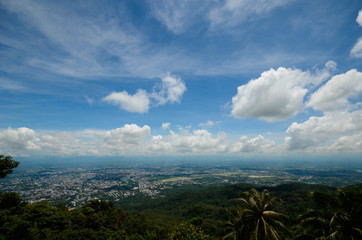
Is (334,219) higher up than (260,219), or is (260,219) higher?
(334,219)

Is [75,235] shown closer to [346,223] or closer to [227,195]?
[346,223]

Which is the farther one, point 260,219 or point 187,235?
point 187,235

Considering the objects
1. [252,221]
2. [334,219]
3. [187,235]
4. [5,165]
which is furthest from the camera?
[5,165]

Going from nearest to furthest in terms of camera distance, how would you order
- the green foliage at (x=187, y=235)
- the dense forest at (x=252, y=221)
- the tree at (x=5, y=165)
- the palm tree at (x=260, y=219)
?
the dense forest at (x=252, y=221) < the palm tree at (x=260, y=219) < the green foliage at (x=187, y=235) < the tree at (x=5, y=165)

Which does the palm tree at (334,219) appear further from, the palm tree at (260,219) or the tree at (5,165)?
the tree at (5,165)

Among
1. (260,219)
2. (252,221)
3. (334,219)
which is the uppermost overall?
(334,219)

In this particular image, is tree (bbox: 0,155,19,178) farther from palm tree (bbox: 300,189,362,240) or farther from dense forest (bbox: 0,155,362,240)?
palm tree (bbox: 300,189,362,240)

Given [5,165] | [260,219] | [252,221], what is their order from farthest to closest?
[5,165] < [252,221] < [260,219]

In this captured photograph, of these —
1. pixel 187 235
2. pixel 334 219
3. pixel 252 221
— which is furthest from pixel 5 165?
pixel 334 219

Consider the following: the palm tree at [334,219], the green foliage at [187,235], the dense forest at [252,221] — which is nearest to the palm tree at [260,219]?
the dense forest at [252,221]

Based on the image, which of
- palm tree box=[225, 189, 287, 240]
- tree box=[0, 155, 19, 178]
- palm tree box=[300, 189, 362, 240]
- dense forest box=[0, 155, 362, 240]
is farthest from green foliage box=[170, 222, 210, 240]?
tree box=[0, 155, 19, 178]

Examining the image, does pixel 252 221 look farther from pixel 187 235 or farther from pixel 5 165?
pixel 5 165
